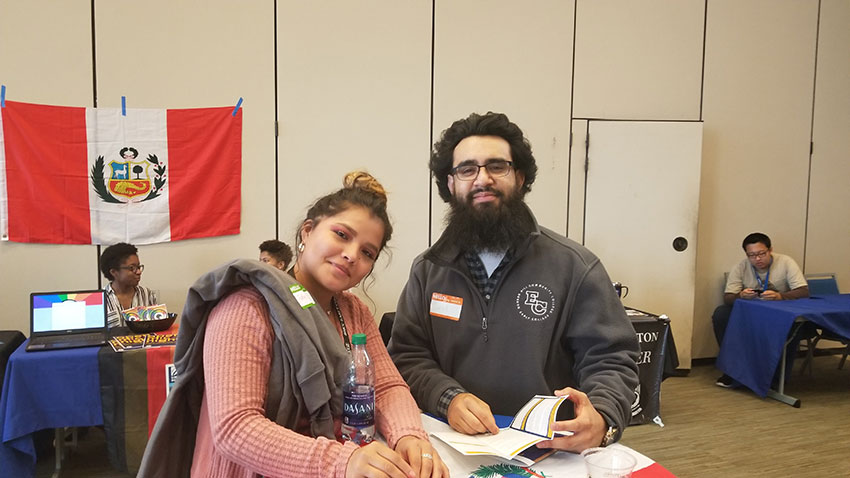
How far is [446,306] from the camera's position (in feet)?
5.64

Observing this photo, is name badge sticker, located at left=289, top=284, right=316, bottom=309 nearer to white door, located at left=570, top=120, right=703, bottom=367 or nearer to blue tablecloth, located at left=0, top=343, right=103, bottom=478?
blue tablecloth, located at left=0, top=343, right=103, bottom=478

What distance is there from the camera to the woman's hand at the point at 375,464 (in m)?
0.98

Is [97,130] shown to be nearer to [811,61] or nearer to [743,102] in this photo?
[743,102]

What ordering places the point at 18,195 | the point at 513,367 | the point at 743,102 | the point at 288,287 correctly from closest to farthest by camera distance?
the point at 288,287 → the point at 513,367 → the point at 18,195 → the point at 743,102

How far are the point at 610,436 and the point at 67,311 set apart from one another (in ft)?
10.3

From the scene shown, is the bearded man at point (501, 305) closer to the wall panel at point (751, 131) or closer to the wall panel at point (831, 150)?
the wall panel at point (751, 131)

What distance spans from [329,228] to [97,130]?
3582mm

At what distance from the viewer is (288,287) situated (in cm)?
115

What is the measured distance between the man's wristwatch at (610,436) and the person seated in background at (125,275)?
3416 mm

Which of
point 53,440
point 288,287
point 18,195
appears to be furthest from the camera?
point 18,195

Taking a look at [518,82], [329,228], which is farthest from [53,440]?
[518,82]

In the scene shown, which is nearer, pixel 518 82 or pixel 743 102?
pixel 518 82

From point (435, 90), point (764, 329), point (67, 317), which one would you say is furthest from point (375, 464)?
point (764, 329)

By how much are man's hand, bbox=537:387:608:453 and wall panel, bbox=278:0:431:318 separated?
3297mm
